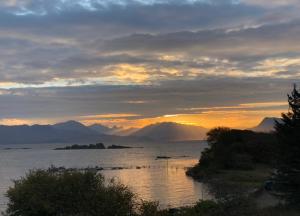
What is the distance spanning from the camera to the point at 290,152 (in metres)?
35.1

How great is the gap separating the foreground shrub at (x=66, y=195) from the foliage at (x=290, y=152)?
11175 millimetres

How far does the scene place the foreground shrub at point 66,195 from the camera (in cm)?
3191

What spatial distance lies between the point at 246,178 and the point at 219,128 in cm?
3907

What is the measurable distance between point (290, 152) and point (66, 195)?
16.0 metres

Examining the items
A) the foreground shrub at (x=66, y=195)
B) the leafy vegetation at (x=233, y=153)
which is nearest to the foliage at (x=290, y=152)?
the foreground shrub at (x=66, y=195)

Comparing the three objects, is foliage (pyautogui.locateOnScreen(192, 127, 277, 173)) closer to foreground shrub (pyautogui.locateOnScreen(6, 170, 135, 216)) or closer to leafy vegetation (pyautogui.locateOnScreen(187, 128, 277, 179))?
leafy vegetation (pyautogui.locateOnScreen(187, 128, 277, 179))

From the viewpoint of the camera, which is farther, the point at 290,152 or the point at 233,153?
the point at 233,153

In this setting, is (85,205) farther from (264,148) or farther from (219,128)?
(219,128)

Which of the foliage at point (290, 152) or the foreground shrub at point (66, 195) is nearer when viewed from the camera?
the foreground shrub at point (66, 195)

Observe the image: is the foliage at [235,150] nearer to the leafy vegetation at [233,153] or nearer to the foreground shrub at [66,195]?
the leafy vegetation at [233,153]

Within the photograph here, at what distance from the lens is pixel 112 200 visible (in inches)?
1231

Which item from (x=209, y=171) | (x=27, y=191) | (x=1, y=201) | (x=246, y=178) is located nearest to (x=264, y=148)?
(x=209, y=171)

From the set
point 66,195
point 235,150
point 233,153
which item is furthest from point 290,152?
point 235,150

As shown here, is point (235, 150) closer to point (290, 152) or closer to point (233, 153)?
point (233, 153)
